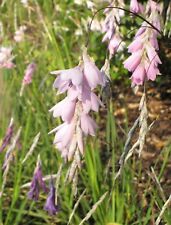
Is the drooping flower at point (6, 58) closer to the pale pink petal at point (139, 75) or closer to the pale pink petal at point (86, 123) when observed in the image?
the pale pink petal at point (139, 75)

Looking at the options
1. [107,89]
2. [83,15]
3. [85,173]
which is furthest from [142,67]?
[83,15]

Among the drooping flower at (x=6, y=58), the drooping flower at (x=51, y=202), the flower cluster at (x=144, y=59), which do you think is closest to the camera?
the flower cluster at (x=144, y=59)

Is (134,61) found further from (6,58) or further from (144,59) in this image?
(6,58)

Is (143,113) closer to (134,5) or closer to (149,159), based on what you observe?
(134,5)

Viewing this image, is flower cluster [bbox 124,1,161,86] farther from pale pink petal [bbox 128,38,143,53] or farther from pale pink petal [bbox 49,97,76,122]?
pale pink petal [bbox 49,97,76,122]

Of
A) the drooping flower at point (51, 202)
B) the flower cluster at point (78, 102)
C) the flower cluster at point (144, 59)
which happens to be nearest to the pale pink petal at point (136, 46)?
the flower cluster at point (144, 59)

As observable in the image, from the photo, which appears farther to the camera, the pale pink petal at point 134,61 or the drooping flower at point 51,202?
the drooping flower at point 51,202
